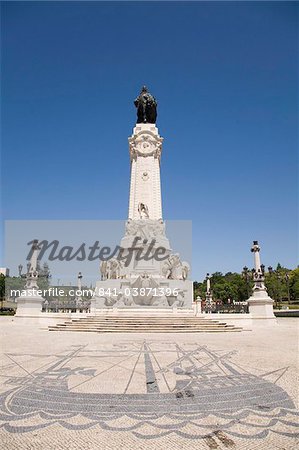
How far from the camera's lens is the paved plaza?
3852 millimetres

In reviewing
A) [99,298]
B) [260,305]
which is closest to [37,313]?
[99,298]

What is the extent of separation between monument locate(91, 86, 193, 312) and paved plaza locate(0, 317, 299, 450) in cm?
1535

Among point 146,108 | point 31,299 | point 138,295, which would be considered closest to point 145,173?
point 146,108

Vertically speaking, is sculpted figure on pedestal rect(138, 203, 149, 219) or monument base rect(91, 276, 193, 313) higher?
sculpted figure on pedestal rect(138, 203, 149, 219)

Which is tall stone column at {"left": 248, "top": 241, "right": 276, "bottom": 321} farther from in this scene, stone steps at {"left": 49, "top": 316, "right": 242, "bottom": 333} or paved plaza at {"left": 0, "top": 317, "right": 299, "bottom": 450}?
paved plaza at {"left": 0, "top": 317, "right": 299, "bottom": 450}

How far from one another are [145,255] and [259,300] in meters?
9.90

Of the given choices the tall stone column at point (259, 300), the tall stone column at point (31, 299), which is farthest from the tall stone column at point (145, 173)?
the tall stone column at point (31, 299)

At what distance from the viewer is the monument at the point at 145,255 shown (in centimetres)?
2453

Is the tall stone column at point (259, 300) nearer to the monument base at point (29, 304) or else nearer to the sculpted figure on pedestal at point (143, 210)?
the sculpted figure on pedestal at point (143, 210)

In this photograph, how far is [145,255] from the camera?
2789 cm

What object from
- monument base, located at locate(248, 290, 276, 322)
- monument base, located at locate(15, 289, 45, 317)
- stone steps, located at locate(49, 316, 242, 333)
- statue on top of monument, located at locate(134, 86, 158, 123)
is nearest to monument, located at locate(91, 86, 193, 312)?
statue on top of monument, located at locate(134, 86, 158, 123)

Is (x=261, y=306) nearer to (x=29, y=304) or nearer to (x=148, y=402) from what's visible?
(x=29, y=304)

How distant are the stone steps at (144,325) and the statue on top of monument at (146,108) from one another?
2338 cm

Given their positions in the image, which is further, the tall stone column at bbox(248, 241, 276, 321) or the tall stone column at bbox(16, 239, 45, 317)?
the tall stone column at bbox(16, 239, 45, 317)
